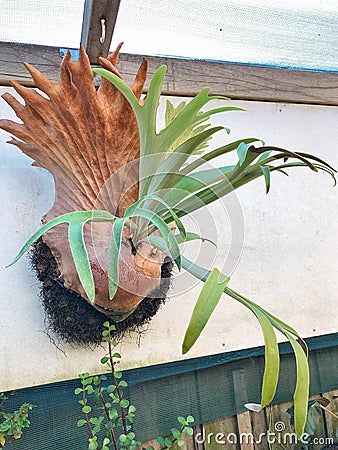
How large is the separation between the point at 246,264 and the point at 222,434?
0.45 m

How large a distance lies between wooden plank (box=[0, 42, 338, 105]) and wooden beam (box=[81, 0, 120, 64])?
12cm

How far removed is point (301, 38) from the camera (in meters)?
1.27

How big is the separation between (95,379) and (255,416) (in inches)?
20.6

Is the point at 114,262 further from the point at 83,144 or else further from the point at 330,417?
the point at 330,417

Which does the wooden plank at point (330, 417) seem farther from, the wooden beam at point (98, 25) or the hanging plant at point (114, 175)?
the wooden beam at point (98, 25)

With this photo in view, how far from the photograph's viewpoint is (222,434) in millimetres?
1146

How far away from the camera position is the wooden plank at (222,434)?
113 cm

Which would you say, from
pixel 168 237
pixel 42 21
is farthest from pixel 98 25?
pixel 168 237

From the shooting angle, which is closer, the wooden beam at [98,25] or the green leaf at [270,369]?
the green leaf at [270,369]

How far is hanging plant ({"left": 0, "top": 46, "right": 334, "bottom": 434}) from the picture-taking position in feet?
2.59

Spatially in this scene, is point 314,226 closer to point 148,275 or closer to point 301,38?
point 301,38

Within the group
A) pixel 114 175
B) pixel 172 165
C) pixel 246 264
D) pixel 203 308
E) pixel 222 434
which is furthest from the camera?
pixel 246 264

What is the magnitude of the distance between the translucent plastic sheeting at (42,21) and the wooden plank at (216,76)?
0.07 ft

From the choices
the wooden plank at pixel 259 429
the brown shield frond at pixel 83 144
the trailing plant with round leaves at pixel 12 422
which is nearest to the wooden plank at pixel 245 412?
the wooden plank at pixel 259 429
